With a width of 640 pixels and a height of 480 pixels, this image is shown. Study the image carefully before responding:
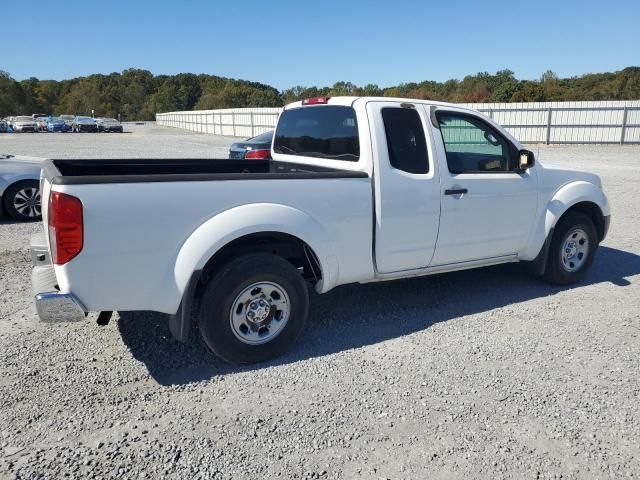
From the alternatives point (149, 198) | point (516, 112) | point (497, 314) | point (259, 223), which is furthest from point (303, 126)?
point (516, 112)

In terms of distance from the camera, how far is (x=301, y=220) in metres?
3.78

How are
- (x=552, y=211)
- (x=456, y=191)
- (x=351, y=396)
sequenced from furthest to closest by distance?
(x=552, y=211)
(x=456, y=191)
(x=351, y=396)

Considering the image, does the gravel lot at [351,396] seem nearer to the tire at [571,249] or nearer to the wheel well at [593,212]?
the tire at [571,249]

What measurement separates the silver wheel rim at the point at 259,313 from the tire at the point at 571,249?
122 inches

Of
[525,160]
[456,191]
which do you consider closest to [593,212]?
[525,160]

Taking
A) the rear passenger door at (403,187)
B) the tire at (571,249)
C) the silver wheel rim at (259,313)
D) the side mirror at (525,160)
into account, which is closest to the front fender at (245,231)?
the silver wheel rim at (259,313)

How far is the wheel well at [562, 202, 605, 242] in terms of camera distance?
5.64 m

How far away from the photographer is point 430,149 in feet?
14.6

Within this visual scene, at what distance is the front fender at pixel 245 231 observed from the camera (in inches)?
135

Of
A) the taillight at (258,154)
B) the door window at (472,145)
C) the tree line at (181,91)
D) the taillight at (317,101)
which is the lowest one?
the taillight at (258,154)

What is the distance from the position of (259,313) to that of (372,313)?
138 cm

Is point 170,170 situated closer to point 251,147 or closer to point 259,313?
point 259,313

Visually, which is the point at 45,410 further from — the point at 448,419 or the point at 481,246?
the point at 481,246

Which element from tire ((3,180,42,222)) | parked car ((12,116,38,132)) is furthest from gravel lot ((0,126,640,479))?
parked car ((12,116,38,132))
